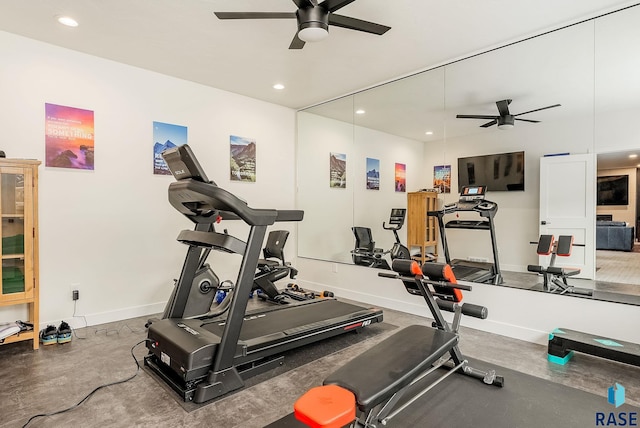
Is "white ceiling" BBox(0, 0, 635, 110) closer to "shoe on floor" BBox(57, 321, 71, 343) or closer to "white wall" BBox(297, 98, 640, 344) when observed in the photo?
"white wall" BBox(297, 98, 640, 344)

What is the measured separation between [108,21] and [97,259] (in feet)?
8.40

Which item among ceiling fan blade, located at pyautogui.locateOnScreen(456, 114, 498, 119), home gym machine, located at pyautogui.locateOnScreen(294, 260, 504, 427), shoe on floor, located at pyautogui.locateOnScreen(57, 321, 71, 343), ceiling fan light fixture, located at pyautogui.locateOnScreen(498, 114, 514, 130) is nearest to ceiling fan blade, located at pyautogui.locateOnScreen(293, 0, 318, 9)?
home gym machine, located at pyautogui.locateOnScreen(294, 260, 504, 427)

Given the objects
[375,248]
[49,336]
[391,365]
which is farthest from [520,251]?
[49,336]

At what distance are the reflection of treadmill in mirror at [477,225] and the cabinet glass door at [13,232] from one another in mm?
4525

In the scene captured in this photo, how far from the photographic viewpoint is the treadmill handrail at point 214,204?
8.00 ft

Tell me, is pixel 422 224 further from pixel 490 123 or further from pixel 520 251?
pixel 490 123

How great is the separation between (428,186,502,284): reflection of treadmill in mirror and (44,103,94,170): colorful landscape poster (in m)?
4.32

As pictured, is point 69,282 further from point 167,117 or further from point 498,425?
point 498,425

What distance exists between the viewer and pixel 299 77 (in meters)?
4.69

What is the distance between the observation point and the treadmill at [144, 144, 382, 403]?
244cm

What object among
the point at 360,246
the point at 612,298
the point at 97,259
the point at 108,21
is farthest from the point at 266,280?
the point at 612,298

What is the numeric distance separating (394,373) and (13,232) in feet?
12.0

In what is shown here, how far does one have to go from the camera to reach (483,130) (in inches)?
161

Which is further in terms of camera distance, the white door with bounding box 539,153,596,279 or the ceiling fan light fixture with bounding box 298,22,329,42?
the white door with bounding box 539,153,596,279
